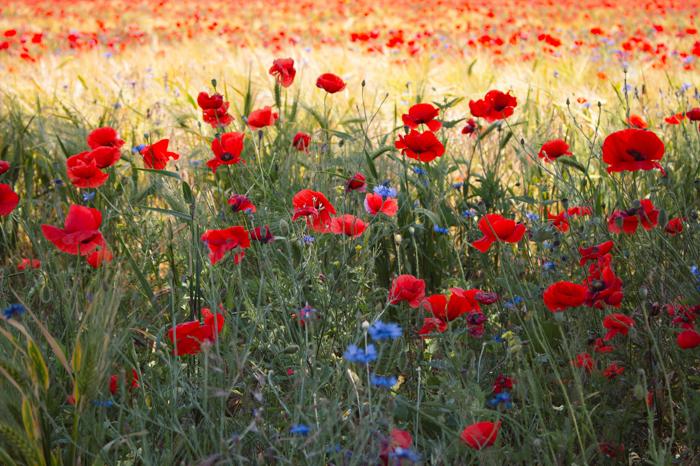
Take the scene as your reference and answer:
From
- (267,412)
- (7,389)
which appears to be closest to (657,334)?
(267,412)

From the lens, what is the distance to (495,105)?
6.42 ft

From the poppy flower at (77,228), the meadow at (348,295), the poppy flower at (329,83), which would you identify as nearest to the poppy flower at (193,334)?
the meadow at (348,295)

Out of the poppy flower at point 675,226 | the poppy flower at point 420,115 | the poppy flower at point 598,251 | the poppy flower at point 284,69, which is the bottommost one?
the poppy flower at point 675,226

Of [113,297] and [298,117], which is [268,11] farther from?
[113,297]


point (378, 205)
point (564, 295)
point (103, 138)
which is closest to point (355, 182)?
point (378, 205)

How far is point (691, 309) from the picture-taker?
1.38 meters

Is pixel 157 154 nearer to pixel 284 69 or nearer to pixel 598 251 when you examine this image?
pixel 284 69

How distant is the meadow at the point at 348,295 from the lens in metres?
1.16

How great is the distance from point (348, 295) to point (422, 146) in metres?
0.41

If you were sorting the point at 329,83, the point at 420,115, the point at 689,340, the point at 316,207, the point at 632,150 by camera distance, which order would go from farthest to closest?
the point at 329,83 < the point at 420,115 < the point at 316,207 < the point at 632,150 < the point at 689,340

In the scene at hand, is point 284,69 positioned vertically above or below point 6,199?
above

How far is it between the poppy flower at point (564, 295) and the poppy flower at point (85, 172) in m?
0.98

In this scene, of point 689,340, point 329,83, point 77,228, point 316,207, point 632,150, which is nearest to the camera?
point 689,340

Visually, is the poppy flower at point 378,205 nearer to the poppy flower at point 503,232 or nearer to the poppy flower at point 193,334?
the poppy flower at point 503,232
